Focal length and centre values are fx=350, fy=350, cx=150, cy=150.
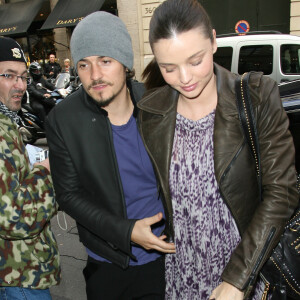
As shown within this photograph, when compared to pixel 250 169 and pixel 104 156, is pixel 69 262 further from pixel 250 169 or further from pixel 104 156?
pixel 250 169

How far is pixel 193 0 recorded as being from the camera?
137cm

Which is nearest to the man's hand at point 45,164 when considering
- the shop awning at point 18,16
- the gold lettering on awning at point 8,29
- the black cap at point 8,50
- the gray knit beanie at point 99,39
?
the gray knit beanie at point 99,39

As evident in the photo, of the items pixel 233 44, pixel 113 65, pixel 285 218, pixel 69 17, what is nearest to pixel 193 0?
pixel 113 65

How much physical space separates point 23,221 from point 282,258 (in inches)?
43.7

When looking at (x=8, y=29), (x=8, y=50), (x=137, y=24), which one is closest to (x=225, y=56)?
(x=8, y=50)

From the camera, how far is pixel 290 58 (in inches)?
274

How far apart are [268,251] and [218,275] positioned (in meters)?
0.34

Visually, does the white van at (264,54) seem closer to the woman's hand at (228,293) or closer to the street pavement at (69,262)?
the street pavement at (69,262)

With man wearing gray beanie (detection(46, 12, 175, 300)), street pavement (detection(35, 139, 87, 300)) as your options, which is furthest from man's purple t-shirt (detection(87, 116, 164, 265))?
street pavement (detection(35, 139, 87, 300))

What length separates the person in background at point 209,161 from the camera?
1.30 metres

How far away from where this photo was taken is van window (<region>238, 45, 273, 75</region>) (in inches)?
278

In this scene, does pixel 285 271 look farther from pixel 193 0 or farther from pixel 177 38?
pixel 193 0

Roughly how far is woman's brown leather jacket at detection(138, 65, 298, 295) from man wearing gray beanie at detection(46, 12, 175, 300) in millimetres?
218

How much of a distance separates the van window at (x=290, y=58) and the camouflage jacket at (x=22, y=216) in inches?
253
